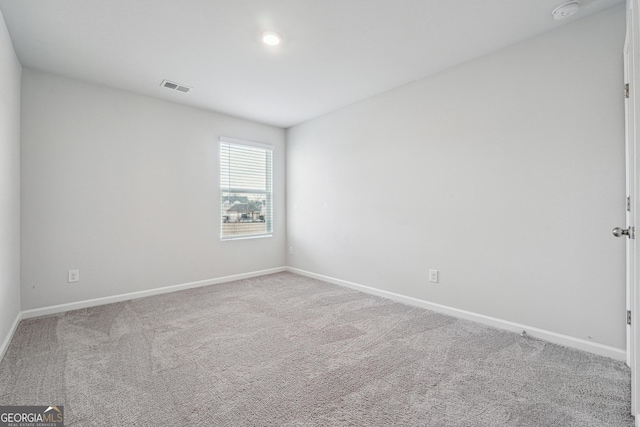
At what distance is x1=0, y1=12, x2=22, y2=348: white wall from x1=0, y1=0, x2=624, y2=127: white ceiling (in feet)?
0.80

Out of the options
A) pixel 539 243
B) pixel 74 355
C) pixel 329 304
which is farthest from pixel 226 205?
pixel 539 243

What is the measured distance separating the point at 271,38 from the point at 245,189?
2.52 m

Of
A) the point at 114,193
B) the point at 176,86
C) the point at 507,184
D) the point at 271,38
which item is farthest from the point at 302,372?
the point at 176,86

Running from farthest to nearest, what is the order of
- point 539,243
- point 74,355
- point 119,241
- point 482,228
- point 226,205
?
point 226,205, point 119,241, point 482,228, point 539,243, point 74,355

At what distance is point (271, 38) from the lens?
8.13 feet

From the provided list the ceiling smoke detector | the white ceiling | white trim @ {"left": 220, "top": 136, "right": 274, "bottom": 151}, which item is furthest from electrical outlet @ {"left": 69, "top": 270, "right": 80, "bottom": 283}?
the ceiling smoke detector

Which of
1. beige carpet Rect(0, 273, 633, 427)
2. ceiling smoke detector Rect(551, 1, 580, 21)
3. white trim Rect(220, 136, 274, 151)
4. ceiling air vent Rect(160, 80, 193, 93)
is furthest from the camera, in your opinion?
white trim Rect(220, 136, 274, 151)

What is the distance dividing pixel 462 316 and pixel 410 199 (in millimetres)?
1271

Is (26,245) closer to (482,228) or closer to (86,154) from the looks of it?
(86,154)

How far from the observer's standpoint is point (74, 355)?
219 cm

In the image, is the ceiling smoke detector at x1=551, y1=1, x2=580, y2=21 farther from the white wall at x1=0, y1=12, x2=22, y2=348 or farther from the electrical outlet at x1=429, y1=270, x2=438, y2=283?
the white wall at x1=0, y1=12, x2=22, y2=348

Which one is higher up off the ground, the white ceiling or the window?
the white ceiling

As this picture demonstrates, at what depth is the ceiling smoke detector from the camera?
2046 millimetres

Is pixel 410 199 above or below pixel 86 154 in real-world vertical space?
below
